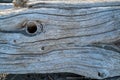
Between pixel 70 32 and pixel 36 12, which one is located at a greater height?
pixel 36 12

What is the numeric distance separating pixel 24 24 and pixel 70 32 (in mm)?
521

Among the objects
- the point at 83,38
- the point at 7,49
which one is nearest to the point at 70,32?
Result: the point at 83,38

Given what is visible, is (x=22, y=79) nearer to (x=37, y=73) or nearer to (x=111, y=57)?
(x=37, y=73)

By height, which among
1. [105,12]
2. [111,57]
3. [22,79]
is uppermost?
[105,12]

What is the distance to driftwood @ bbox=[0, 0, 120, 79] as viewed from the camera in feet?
12.1

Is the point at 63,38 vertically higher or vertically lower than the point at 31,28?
lower

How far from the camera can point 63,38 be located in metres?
3.73

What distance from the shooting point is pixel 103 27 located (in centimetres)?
372

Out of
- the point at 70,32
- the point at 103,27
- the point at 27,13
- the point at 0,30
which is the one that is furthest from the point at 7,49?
the point at 103,27

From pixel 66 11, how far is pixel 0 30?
772 mm

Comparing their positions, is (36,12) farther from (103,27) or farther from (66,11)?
(103,27)

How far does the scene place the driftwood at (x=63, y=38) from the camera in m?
3.69

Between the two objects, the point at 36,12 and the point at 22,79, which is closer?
the point at 36,12

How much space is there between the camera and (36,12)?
145 inches
